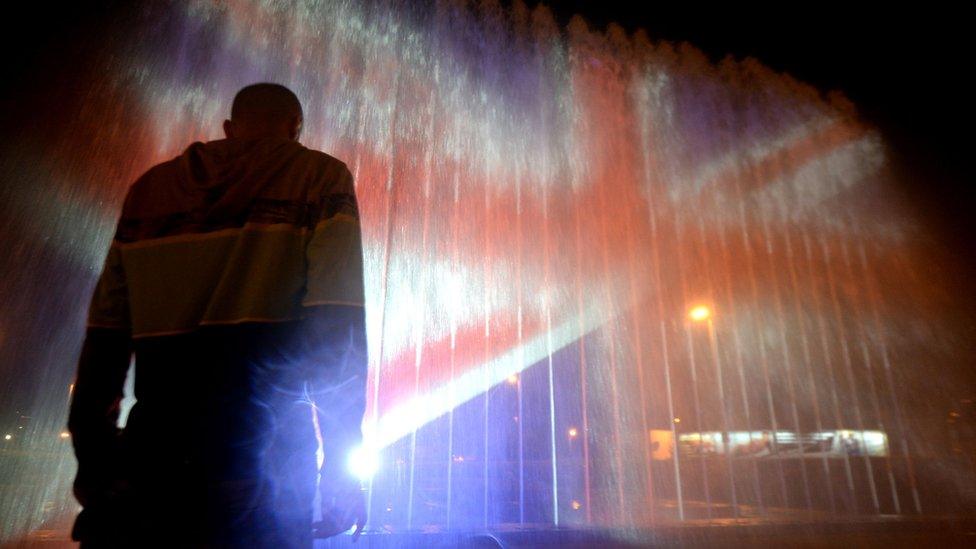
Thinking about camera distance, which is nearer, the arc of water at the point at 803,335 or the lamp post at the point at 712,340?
the arc of water at the point at 803,335

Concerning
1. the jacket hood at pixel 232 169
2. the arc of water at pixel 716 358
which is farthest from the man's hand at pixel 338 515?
the arc of water at pixel 716 358

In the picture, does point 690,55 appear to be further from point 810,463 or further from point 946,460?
point 946,460

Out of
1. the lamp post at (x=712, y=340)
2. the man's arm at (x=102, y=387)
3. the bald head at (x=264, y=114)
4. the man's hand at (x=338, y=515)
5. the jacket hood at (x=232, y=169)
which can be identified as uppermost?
the lamp post at (x=712, y=340)

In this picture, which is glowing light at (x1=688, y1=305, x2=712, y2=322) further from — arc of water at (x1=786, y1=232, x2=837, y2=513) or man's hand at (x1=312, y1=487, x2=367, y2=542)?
man's hand at (x1=312, y1=487, x2=367, y2=542)

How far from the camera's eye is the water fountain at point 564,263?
291 inches

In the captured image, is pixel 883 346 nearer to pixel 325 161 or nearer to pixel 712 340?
pixel 712 340

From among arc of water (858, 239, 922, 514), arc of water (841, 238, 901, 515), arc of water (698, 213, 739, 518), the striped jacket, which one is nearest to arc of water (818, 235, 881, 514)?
arc of water (841, 238, 901, 515)

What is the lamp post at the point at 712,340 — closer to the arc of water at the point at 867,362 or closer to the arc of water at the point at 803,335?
the arc of water at the point at 803,335

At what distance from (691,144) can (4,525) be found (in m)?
11.8

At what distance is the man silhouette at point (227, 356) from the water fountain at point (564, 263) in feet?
12.8

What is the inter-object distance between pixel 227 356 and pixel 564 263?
9.47m

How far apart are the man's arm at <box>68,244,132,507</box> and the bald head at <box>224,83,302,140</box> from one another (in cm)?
45

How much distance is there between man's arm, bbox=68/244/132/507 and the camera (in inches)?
44.3

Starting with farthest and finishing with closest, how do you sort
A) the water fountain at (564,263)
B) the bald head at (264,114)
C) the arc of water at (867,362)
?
the arc of water at (867,362)
the water fountain at (564,263)
the bald head at (264,114)
